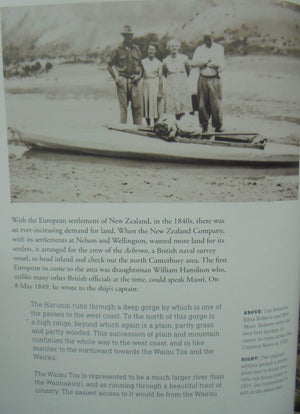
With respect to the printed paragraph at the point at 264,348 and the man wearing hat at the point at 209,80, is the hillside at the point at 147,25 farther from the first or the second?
the printed paragraph at the point at 264,348

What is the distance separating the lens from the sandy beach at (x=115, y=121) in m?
0.38

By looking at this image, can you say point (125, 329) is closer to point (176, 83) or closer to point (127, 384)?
point (127, 384)

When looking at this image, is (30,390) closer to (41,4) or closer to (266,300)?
(266,300)

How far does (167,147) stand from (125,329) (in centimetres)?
21

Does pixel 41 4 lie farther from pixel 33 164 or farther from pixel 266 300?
pixel 266 300

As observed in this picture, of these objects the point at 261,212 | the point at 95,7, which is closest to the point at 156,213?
the point at 261,212

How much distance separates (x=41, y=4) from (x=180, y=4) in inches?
5.5

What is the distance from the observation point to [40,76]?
0.38 metres

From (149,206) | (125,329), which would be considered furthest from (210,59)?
(125,329)

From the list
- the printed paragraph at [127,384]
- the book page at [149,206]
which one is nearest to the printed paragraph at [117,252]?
the book page at [149,206]

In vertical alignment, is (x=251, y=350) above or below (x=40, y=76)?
below

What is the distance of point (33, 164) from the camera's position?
0.39 m

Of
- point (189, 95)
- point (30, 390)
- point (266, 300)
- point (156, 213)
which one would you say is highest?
point (189, 95)

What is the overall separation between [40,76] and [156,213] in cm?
19
